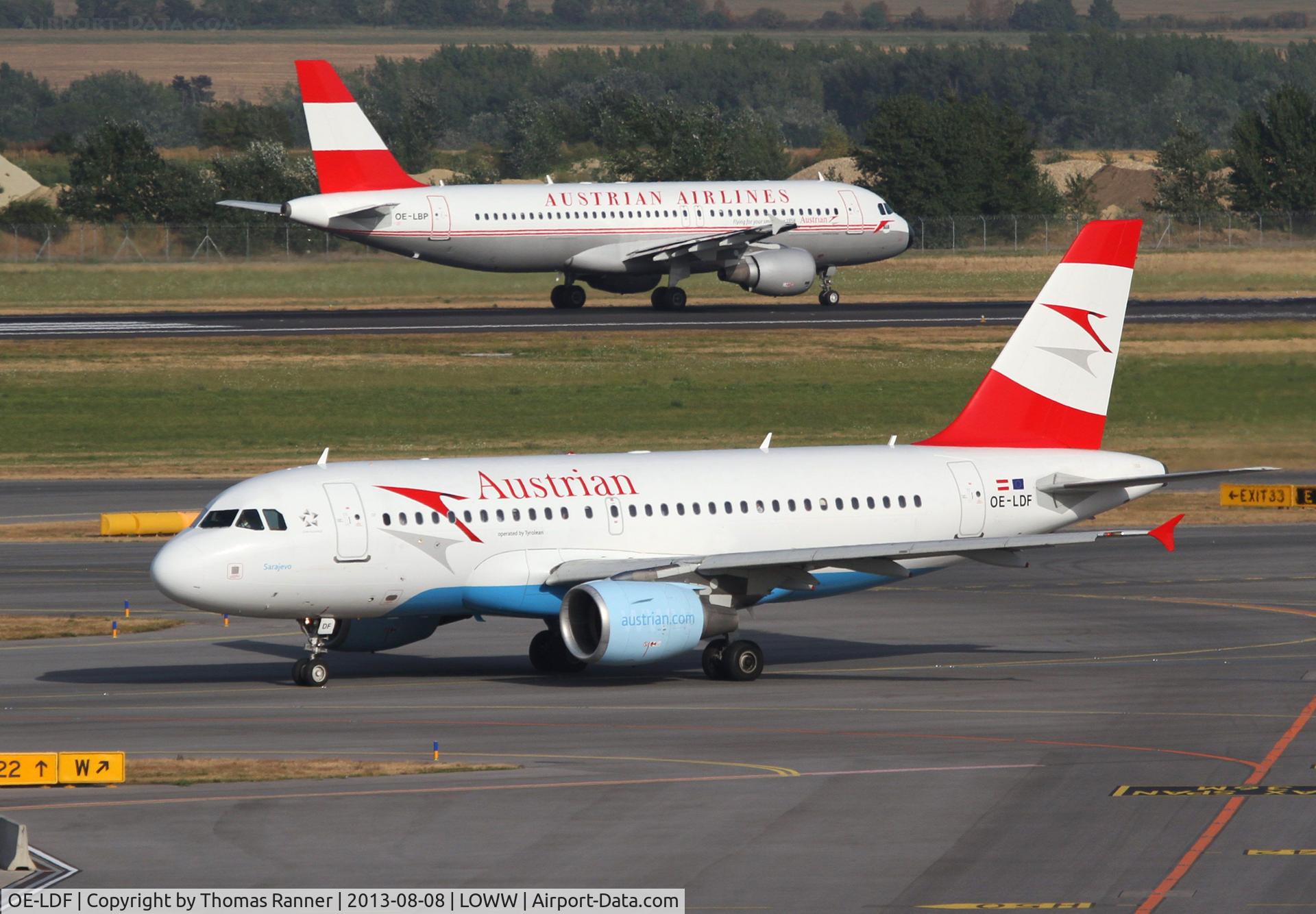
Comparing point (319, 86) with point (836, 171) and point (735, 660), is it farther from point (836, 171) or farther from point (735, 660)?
point (836, 171)

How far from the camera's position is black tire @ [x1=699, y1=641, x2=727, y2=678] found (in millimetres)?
37531

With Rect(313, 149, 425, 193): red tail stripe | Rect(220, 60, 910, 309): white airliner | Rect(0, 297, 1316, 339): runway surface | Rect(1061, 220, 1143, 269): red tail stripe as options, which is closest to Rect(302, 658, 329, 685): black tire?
Rect(1061, 220, 1143, 269): red tail stripe

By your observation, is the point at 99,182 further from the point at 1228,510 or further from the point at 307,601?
the point at 307,601

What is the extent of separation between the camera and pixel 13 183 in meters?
174

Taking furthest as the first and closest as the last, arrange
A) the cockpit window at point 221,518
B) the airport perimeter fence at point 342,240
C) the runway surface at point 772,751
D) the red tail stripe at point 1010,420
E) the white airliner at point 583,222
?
the airport perimeter fence at point 342,240, the white airliner at point 583,222, the red tail stripe at point 1010,420, the cockpit window at point 221,518, the runway surface at point 772,751

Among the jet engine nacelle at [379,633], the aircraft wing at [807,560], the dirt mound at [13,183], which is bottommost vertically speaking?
the jet engine nacelle at [379,633]

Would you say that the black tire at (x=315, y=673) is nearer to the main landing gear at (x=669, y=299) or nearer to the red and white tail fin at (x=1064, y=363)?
the red and white tail fin at (x=1064, y=363)

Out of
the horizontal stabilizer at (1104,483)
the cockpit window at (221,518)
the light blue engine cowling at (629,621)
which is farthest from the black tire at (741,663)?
the cockpit window at (221,518)

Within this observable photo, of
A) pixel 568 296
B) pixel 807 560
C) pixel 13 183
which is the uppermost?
pixel 13 183

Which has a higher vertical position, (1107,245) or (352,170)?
(352,170)

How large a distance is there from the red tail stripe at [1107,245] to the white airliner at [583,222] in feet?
170

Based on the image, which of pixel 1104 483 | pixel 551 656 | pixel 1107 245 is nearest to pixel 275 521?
pixel 551 656

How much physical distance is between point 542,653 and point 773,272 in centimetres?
5949

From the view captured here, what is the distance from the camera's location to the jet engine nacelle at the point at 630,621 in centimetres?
3456
